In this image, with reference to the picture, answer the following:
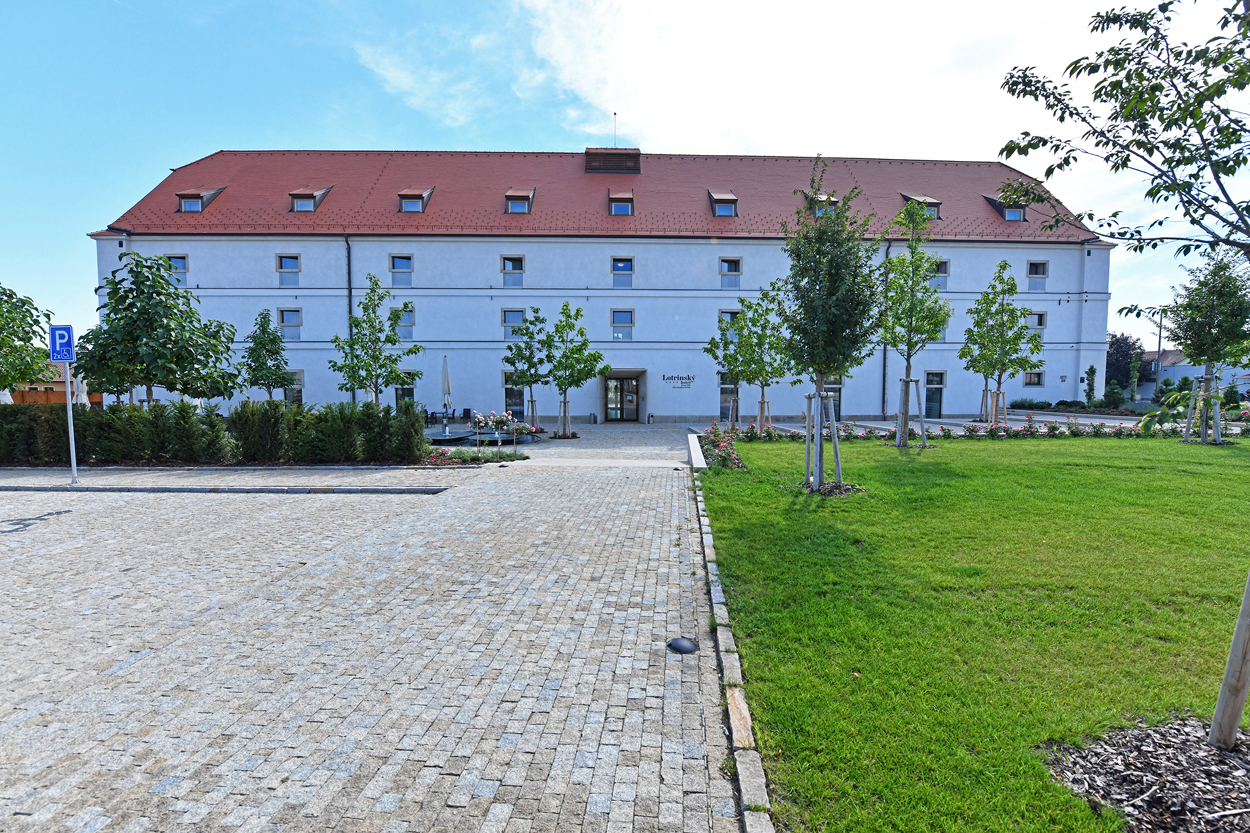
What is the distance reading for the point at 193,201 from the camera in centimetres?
2859

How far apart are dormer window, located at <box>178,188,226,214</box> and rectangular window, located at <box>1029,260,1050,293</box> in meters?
42.3

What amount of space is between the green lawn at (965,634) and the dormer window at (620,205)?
952 inches

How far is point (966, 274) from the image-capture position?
28.7 metres

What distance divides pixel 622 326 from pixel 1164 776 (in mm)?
26716

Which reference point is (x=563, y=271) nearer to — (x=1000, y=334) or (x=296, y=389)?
(x=296, y=389)

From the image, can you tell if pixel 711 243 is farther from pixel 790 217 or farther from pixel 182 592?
pixel 182 592

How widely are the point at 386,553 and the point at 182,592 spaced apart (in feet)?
5.85

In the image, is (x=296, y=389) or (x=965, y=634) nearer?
(x=965, y=634)

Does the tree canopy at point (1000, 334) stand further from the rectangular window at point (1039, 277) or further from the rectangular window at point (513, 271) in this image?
the rectangular window at point (513, 271)

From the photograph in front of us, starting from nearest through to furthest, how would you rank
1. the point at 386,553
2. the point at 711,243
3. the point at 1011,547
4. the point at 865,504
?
the point at 1011,547 < the point at 386,553 < the point at 865,504 < the point at 711,243

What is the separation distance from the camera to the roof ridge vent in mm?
31553

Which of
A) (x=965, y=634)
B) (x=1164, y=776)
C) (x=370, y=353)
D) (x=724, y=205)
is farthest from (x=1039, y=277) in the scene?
(x=1164, y=776)

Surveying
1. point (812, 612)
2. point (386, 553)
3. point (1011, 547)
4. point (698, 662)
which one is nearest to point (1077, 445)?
point (1011, 547)

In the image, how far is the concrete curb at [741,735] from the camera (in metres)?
2.34
